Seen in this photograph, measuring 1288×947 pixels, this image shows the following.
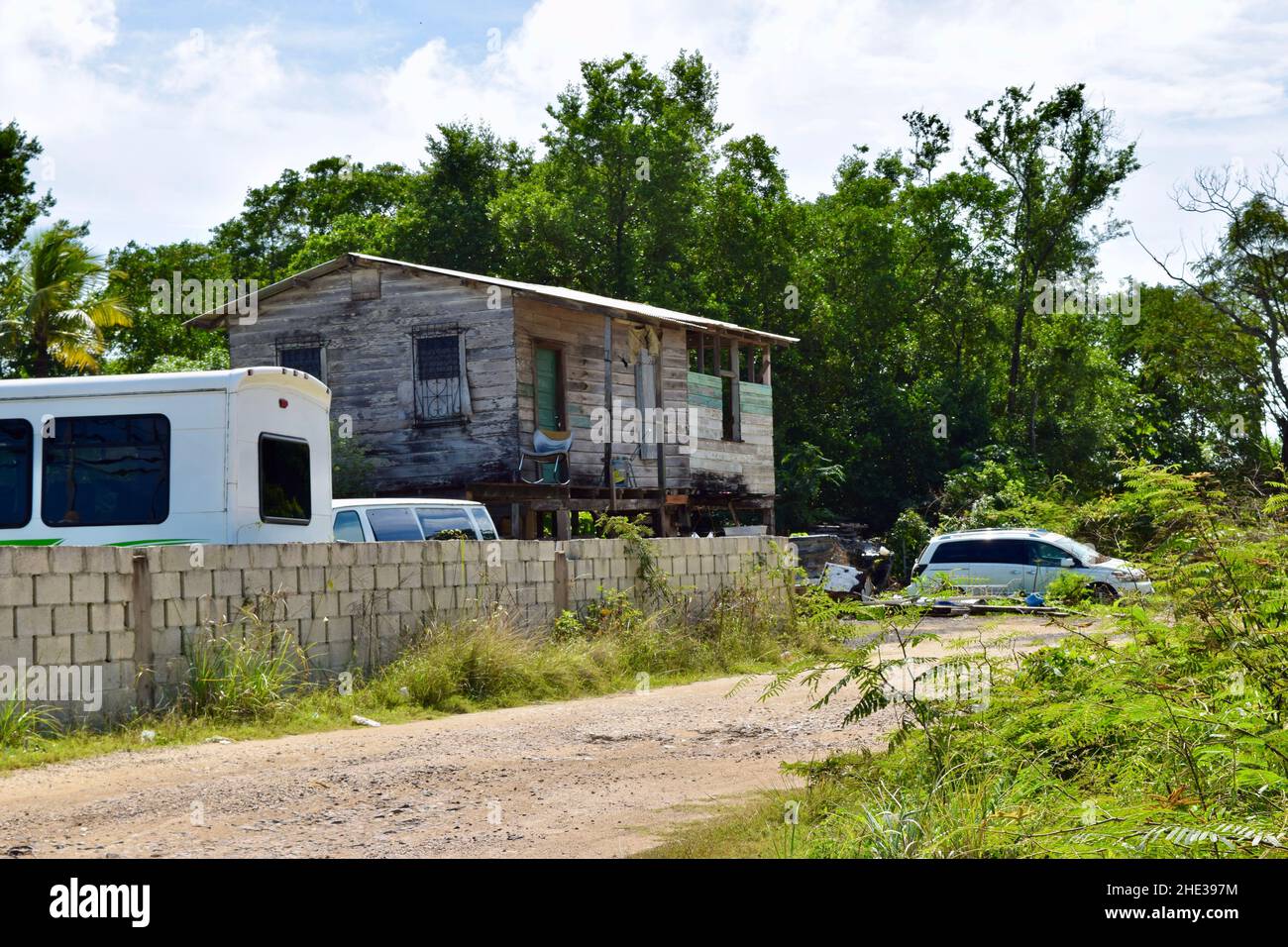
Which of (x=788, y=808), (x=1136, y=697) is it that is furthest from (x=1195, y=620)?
(x=788, y=808)

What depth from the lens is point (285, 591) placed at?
44.2 ft

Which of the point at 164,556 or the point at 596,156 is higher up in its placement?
the point at 596,156

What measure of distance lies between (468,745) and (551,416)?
17036 mm

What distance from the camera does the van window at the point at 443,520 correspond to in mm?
18047

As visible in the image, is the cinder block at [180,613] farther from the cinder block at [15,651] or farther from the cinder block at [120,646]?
the cinder block at [15,651]

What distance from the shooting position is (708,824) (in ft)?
25.9

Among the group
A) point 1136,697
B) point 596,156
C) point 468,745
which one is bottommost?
point 468,745

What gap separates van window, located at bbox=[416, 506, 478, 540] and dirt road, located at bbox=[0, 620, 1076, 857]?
519cm

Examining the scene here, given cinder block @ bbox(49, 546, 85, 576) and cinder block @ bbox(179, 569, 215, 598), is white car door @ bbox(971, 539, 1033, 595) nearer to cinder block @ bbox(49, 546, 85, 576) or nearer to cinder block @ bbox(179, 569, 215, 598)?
cinder block @ bbox(179, 569, 215, 598)

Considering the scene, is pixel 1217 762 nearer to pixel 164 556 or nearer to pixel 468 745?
pixel 468 745

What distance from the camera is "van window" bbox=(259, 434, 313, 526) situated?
48.7 ft
